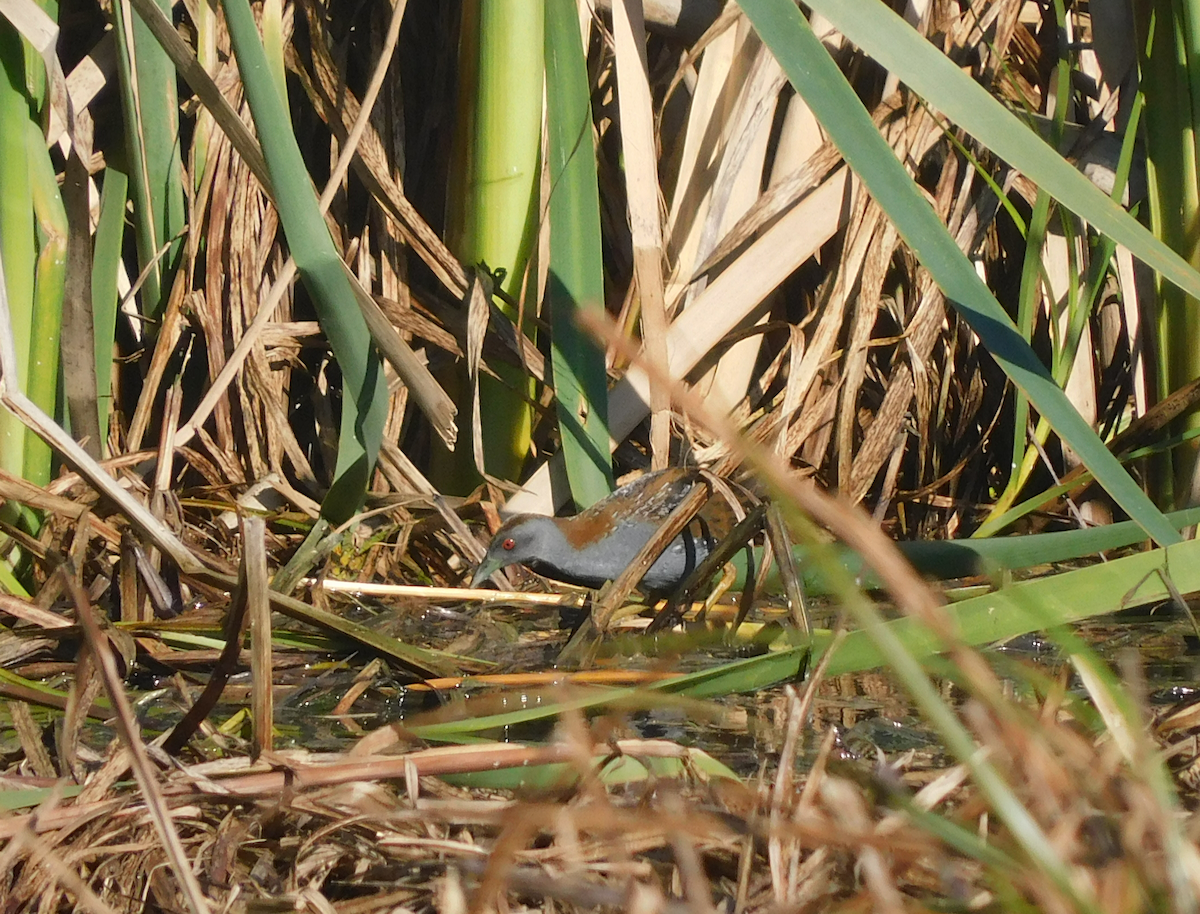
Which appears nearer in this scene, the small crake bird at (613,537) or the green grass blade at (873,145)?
the green grass blade at (873,145)

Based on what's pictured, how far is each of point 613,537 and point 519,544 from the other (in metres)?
0.23

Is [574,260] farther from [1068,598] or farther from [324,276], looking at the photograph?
[1068,598]

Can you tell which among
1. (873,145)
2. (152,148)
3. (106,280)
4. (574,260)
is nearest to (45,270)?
(106,280)

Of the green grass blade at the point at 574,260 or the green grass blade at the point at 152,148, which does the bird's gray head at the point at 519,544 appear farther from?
the green grass blade at the point at 152,148

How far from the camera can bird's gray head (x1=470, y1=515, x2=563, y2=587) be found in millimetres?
2637

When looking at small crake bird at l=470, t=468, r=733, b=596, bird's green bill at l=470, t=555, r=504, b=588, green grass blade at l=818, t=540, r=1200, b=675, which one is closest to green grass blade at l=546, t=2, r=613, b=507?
small crake bird at l=470, t=468, r=733, b=596

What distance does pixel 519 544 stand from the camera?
266cm

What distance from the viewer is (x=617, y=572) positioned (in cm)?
279

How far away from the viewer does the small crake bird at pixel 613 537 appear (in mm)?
2658

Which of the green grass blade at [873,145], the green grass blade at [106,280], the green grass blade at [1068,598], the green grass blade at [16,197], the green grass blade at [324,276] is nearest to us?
the green grass blade at [1068,598]

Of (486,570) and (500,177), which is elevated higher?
(500,177)

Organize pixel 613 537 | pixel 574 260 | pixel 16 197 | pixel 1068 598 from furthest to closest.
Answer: pixel 613 537 < pixel 574 260 < pixel 16 197 < pixel 1068 598

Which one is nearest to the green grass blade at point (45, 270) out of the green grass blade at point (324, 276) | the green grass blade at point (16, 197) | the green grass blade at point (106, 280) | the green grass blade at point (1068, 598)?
the green grass blade at point (16, 197)

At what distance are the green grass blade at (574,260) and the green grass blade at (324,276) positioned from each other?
16.9 inches
